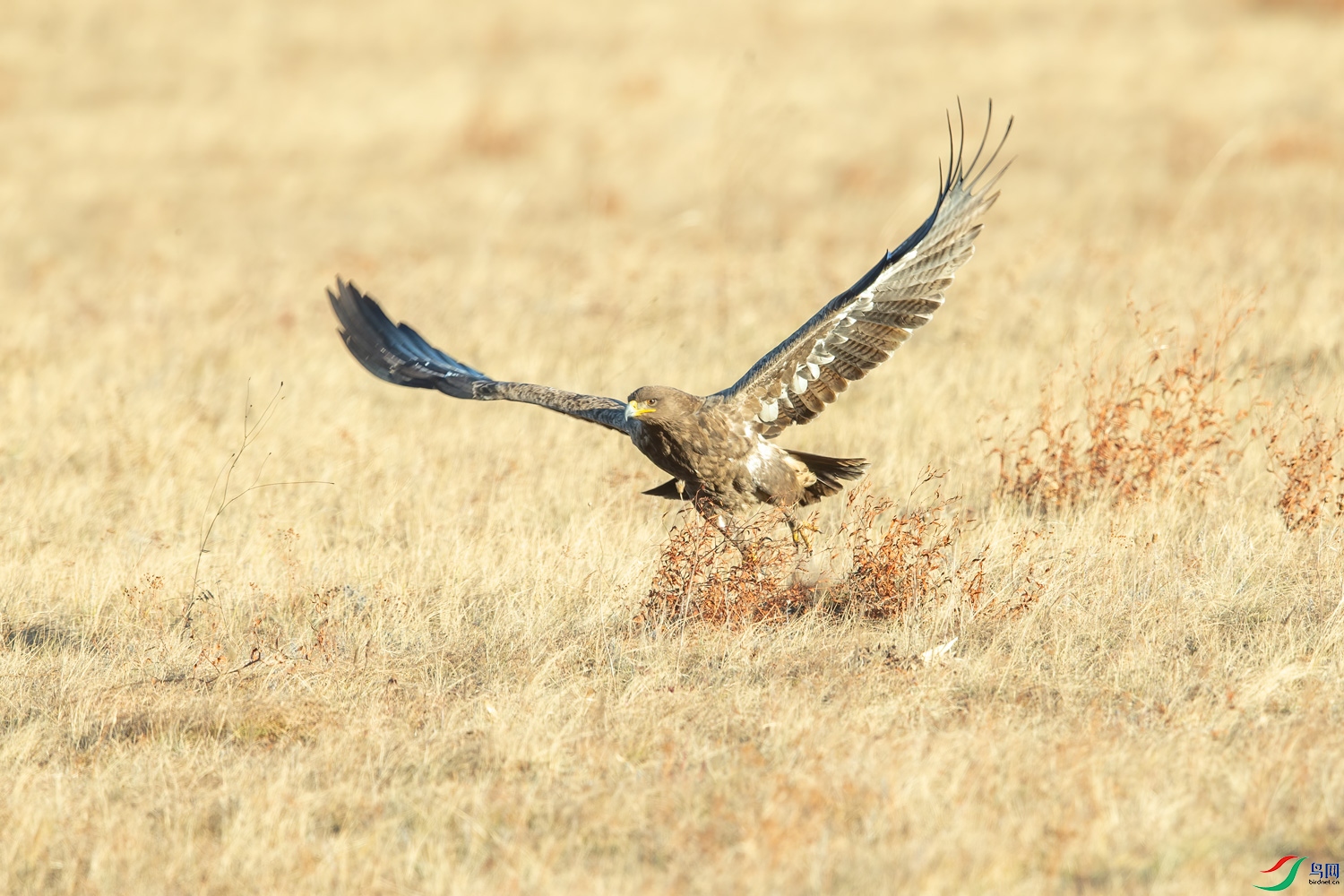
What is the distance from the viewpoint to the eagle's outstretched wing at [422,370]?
7066mm

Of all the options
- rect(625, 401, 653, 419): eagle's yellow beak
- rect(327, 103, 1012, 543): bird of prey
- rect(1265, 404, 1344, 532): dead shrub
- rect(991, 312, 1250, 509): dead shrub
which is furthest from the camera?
rect(991, 312, 1250, 509): dead shrub

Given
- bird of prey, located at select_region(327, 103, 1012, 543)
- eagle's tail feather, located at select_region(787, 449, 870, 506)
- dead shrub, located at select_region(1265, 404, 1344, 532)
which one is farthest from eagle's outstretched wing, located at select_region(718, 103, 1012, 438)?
dead shrub, located at select_region(1265, 404, 1344, 532)

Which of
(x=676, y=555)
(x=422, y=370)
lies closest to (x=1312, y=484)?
(x=676, y=555)

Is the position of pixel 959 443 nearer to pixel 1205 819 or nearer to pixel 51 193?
pixel 1205 819

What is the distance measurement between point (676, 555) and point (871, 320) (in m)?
1.62

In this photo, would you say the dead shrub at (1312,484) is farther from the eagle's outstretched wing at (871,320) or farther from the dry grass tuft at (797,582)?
the eagle's outstretched wing at (871,320)

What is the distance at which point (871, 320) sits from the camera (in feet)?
22.2

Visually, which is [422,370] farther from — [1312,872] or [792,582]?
[1312,872]

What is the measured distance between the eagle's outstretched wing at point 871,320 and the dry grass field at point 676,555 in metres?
0.83

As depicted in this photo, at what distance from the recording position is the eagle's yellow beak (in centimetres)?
629

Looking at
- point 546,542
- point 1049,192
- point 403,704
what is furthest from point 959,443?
point 1049,192

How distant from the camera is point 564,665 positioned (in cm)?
564

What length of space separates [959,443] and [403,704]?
176 inches

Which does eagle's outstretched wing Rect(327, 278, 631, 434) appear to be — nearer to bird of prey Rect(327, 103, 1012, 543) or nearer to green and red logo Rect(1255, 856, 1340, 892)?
bird of prey Rect(327, 103, 1012, 543)
